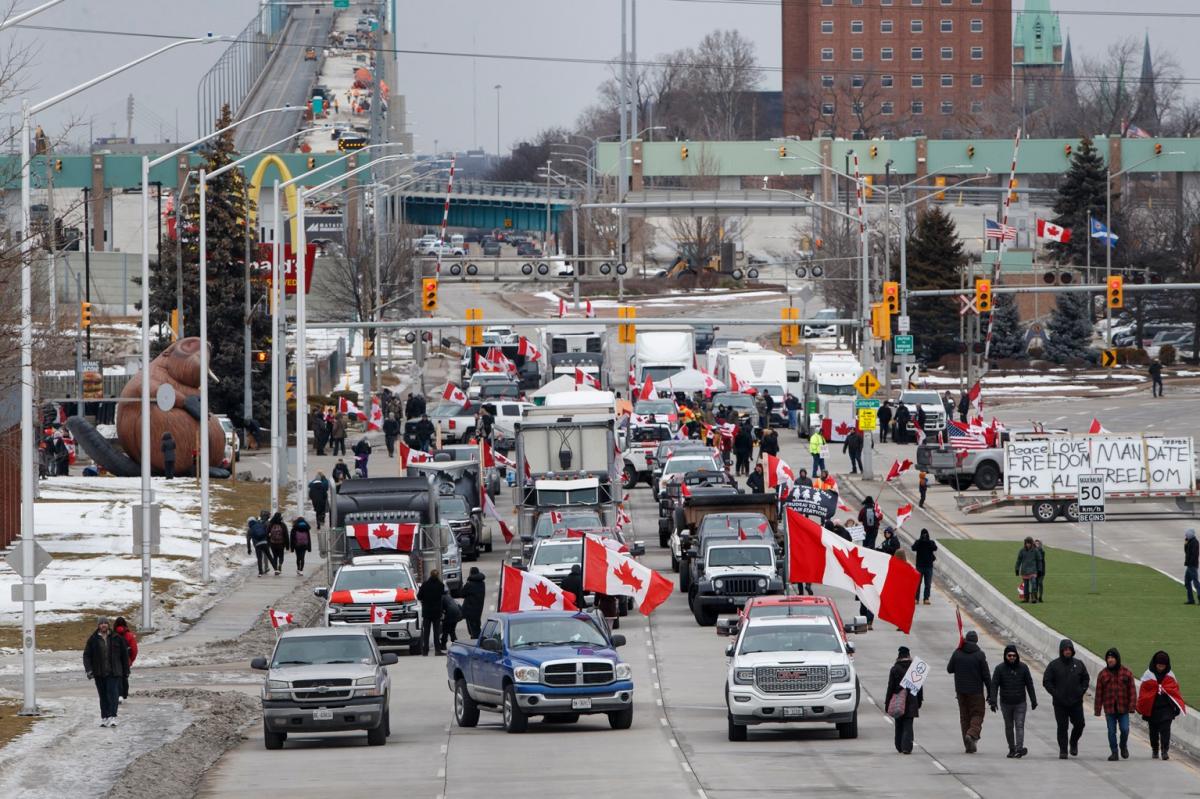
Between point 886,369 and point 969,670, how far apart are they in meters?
55.4

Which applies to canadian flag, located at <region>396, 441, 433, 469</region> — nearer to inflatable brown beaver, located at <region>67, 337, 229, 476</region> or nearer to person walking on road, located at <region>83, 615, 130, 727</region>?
inflatable brown beaver, located at <region>67, 337, 229, 476</region>

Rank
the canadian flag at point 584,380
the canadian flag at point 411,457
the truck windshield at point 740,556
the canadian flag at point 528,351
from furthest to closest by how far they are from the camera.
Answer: the canadian flag at point 528,351 < the canadian flag at point 584,380 < the canadian flag at point 411,457 < the truck windshield at point 740,556

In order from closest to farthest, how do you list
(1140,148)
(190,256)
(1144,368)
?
(190,256) < (1144,368) < (1140,148)

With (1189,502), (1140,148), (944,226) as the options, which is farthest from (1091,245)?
(1189,502)

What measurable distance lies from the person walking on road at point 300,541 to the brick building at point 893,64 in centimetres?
12882

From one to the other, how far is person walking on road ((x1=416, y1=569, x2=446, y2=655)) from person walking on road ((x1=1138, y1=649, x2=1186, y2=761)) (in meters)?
13.2

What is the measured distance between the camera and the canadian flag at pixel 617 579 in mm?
32656

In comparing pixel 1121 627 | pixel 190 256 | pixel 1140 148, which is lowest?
pixel 1121 627

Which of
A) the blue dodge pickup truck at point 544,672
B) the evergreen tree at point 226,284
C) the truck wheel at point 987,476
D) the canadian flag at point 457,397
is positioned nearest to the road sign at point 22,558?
the blue dodge pickup truck at point 544,672

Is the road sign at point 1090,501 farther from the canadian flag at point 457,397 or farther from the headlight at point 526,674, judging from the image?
the canadian flag at point 457,397

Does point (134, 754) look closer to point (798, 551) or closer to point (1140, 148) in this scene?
point (798, 551)

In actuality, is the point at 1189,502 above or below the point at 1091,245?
below

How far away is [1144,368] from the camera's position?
92.2 metres

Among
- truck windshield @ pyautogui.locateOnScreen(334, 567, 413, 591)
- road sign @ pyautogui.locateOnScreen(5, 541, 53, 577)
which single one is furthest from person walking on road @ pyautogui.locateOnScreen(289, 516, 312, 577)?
road sign @ pyautogui.locateOnScreen(5, 541, 53, 577)
